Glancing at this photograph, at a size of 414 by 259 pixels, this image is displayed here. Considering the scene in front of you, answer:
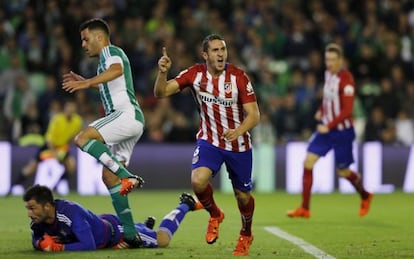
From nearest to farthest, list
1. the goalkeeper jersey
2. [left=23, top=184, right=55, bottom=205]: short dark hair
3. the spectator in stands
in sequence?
[left=23, top=184, right=55, bottom=205]: short dark hair
the goalkeeper jersey
the spectator in stands

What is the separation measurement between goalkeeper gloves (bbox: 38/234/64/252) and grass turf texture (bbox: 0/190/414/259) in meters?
0.08

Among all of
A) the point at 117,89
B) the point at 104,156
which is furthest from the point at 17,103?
the point at 104,156

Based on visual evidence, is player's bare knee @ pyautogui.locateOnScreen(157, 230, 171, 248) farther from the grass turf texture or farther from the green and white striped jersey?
the green and white striped jersey

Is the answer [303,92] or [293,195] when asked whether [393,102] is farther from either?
[293,195]

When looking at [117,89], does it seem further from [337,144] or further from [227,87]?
[337,144]

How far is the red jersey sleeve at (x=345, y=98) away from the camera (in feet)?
46.0

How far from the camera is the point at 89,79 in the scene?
31.7ft

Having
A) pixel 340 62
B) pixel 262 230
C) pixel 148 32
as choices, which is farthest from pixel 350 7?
pixel 262 230

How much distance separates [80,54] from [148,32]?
155 centimetres

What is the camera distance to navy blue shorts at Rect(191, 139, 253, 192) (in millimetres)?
9703

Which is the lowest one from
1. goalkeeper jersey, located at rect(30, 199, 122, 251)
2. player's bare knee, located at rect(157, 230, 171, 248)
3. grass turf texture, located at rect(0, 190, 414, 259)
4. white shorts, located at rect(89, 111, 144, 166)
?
grass turf texture, located at rect(0, 190, 414, 259)

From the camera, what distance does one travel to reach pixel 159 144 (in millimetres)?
19703

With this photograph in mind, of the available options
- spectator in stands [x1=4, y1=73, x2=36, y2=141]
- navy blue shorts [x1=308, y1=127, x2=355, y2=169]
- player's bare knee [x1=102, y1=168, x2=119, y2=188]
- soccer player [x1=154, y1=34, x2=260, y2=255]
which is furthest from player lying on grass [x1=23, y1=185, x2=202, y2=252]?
spectator in stands [x1=4, y1=73, x2=36, y2=141]

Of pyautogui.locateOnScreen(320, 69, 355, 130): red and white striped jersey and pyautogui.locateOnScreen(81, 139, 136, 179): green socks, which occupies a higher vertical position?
pyautogui.locateOnScreen(320, 69, 355, 130): red and white striped jersey
